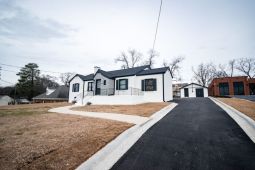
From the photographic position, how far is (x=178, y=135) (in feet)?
18.2

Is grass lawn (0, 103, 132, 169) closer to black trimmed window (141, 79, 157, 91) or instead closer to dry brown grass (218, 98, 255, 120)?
dry brown grass (218, 98, 255, 120)

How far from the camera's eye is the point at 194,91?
38.0 metres

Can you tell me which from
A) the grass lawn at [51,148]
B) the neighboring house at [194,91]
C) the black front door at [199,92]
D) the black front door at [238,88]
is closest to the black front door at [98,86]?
the grass lawn at [51,148]

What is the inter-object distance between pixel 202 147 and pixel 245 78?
3632 cm

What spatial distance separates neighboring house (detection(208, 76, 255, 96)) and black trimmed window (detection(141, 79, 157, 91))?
23732mm

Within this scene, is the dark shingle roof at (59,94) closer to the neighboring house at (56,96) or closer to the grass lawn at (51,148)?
the neighboring house at (56,96)

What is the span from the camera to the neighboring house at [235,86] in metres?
31.1

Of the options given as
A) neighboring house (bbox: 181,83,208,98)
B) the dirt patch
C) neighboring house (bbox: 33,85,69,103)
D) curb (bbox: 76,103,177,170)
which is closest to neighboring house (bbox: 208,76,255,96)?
neighboring house (bbox: 181,83,208,98)

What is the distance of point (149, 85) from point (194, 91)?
24.8 metres

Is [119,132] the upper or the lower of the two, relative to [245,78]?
Result: lower

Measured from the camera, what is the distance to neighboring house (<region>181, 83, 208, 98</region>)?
122 ft

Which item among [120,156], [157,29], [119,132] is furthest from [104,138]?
[157,29]

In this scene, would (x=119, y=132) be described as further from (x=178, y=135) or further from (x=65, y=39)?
(x=65, y=39)

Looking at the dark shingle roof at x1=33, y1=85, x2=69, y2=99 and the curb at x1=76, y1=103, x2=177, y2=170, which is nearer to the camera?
the curb at x1=76, y1=103, x2=177, y2=170
